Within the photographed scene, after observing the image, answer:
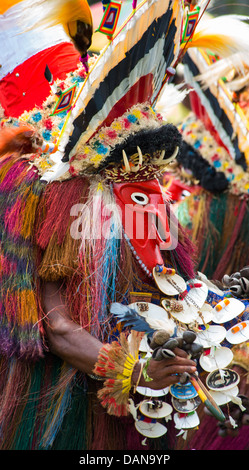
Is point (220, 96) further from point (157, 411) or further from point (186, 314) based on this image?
point (157, 411)

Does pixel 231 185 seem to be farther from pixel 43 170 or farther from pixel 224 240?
pixel 43 170

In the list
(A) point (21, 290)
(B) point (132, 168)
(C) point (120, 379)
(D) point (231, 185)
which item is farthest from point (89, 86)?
(D) point (231, 185)

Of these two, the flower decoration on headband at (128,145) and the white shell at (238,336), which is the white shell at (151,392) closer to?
the white shell at (238,336)

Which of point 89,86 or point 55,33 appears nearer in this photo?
point 89,86

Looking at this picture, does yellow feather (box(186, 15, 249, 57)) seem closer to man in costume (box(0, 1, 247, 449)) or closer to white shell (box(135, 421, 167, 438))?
man in costume (box(0, 1, 247, 449))

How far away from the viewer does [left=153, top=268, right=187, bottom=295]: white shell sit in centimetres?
264

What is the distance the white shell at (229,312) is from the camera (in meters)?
2.65

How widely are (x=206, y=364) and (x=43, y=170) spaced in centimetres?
97

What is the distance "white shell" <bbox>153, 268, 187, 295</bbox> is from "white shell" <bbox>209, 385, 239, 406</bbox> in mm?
426

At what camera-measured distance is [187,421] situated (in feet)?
8.00

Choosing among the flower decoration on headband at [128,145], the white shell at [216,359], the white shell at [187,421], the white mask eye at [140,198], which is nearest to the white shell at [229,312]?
the white shell at [216,359]

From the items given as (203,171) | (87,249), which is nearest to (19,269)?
(87,249)

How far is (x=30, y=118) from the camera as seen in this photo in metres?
2.77

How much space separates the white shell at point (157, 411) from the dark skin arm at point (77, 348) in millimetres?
183
